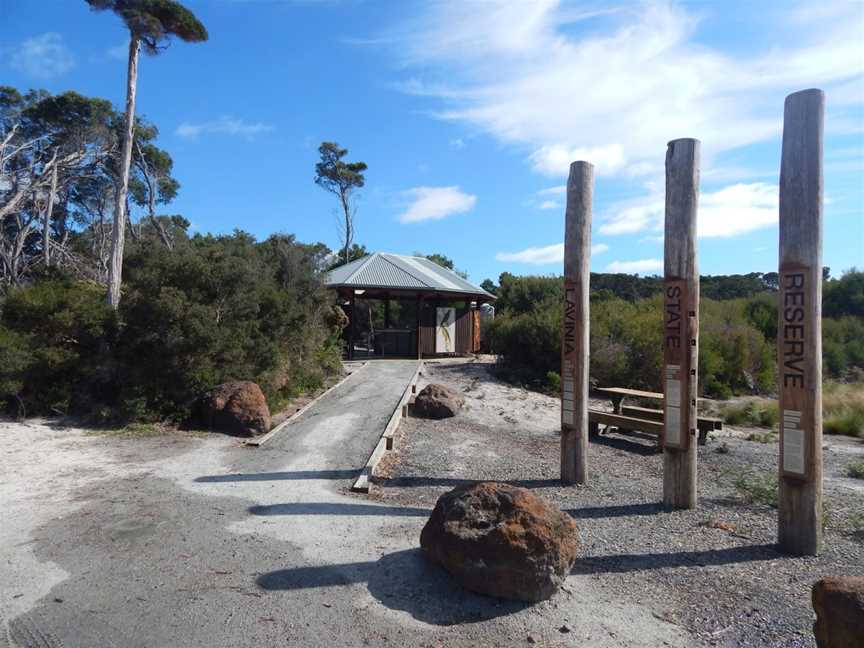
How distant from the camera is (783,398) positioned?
509 centimetres

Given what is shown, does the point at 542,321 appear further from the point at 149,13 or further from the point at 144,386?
the point at 149,13

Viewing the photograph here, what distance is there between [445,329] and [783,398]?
694 inches

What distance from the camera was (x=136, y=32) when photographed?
16281 mm

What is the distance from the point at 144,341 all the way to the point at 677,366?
29.3 feet

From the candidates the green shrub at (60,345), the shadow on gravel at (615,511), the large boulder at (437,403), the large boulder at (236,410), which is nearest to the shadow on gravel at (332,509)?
the shadow on gravel at (615,511)

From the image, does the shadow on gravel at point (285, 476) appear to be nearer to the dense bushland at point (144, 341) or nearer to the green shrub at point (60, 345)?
the dense bushland at point (144, 341)

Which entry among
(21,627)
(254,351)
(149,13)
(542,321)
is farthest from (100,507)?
(149,13)

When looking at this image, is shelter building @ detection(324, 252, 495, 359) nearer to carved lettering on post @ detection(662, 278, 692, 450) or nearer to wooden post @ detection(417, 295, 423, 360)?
wooden post @ detection(417, 295, 423, 360)

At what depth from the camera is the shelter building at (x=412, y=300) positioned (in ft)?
67.7

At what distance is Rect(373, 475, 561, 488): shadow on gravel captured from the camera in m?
7.19

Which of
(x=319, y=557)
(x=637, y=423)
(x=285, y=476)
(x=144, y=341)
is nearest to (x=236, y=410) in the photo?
(x=144, y=341)

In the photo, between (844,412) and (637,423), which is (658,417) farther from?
(844,412)

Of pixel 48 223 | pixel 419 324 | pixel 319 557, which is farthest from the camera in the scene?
pixel 48 223

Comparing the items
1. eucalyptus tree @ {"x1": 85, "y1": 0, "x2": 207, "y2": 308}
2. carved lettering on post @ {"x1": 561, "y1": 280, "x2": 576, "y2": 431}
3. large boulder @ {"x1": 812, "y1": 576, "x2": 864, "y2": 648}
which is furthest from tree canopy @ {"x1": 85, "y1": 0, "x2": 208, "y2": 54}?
large boulder @ {"x1": 812, "y1": 576, "x2": 864, "y2": 648}
